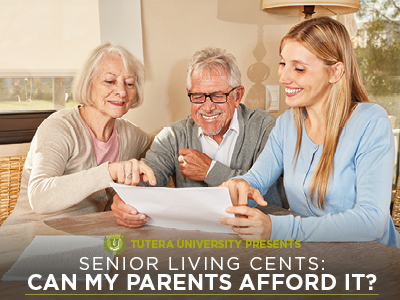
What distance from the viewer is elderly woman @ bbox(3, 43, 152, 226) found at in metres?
1.55

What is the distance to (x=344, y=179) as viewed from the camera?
48.2 inches

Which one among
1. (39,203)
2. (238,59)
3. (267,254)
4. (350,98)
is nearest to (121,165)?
(39,203)

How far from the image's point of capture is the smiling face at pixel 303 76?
126 centimetres

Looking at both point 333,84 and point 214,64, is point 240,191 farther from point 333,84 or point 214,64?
Result: point 214,64

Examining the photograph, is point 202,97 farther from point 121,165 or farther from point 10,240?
point 10,240

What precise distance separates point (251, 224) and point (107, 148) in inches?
33.6

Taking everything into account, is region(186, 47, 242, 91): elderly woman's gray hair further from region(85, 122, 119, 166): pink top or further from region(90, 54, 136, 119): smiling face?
region(85, 122, 119, 166): pink top

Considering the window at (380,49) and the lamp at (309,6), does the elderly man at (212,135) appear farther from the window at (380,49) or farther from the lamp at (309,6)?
the window at (380,49)

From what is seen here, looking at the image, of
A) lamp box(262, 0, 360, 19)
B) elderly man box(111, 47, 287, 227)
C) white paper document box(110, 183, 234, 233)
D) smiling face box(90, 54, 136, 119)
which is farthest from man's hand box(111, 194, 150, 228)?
lamp box(262, 0, 360, 19)

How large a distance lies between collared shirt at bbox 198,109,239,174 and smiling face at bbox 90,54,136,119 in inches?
13.8

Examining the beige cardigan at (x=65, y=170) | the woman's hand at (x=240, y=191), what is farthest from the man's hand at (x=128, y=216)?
the woman's hand at (x=240, y=191)

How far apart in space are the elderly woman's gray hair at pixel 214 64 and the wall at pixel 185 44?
0.35m

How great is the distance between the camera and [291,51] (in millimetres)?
1279

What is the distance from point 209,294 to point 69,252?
0.37 metres
